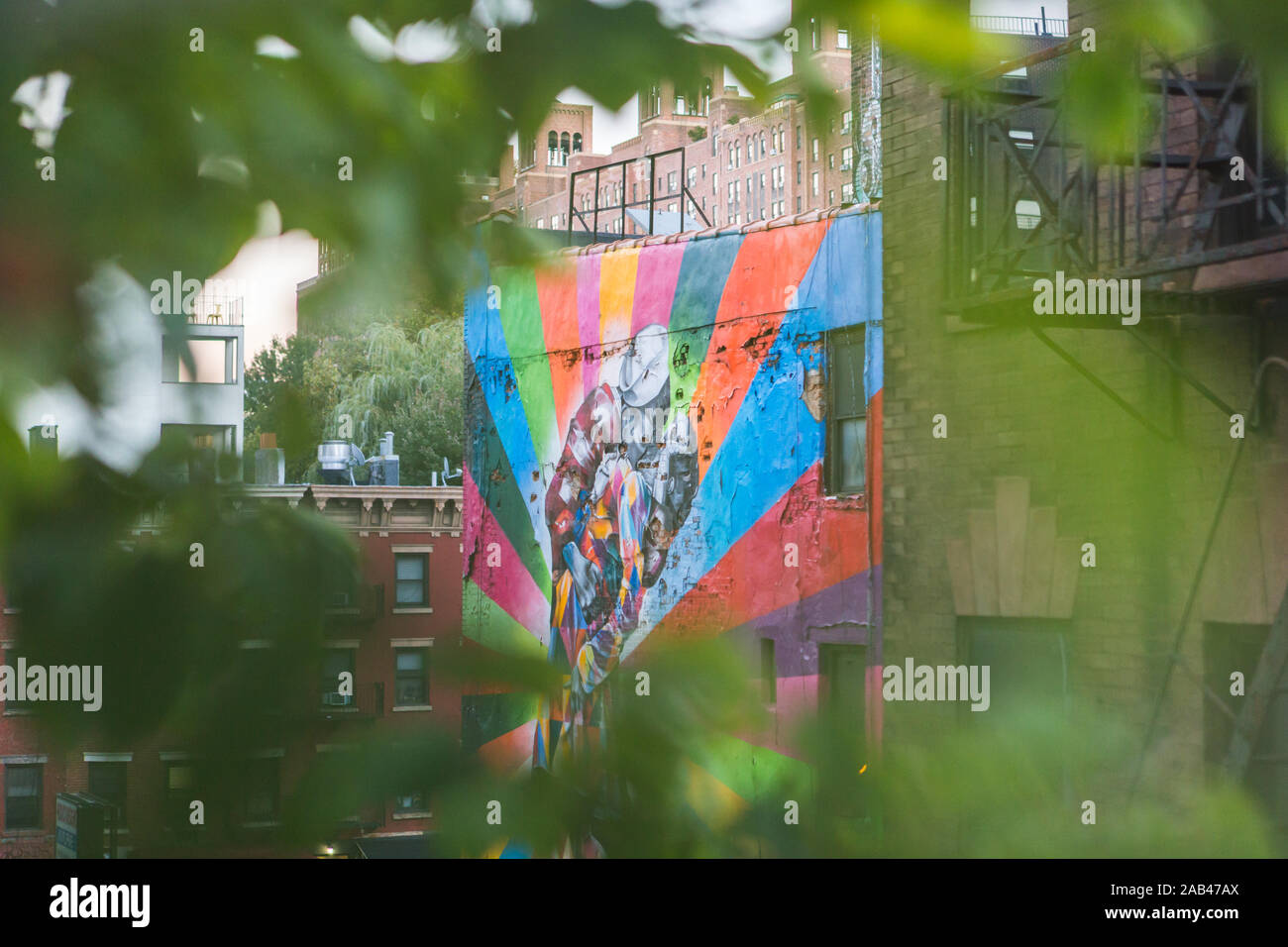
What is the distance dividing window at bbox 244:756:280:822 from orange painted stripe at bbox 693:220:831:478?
34.4ft

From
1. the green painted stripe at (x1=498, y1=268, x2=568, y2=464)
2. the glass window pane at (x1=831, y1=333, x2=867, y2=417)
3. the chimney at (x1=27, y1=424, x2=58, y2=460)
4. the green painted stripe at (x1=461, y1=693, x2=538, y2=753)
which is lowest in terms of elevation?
the green painted stripe at (x1=461, y1=693, x2=538, y2=753)

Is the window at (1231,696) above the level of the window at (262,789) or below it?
below

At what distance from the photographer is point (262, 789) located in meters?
1.25

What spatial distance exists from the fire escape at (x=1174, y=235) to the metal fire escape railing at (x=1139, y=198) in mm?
10

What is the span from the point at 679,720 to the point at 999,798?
0.58 m

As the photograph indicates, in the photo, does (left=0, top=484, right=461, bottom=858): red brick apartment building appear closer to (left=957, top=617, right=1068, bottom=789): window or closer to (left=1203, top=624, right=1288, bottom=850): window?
(left=957, top=617, right=1068, bottom=789): window

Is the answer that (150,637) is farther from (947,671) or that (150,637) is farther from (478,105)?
(947,671)

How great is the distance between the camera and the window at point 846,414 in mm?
11031

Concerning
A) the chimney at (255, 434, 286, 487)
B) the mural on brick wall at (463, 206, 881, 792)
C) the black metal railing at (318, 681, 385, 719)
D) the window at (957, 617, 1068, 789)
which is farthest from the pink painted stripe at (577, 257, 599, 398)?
the black metal railing at (318, 681, 385, 719)

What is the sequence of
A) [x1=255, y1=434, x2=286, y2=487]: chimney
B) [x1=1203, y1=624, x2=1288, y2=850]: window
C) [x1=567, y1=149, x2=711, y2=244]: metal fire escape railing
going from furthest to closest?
[x1=567, y1=149, x2=711, y2=244]: metal fire escape railing < [x1=1203, y1=624, x2=1288, y2=850]: window < [x1=255, y1=434, x2=286, y2=487]: chimney

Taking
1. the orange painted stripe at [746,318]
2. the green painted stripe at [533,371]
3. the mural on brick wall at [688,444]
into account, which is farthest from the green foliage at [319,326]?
the green painted stripe at [533,371]

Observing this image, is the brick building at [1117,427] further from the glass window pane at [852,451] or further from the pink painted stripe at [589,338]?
the pink painted stripe at [589,338]

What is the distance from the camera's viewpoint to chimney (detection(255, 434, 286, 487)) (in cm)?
148

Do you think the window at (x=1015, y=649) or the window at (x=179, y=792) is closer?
the window at (x=179, y=792)
